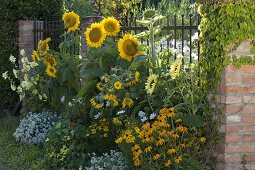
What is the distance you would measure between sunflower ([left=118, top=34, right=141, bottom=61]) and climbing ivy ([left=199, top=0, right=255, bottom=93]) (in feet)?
3.36

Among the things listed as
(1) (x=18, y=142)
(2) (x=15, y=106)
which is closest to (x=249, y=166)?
(1) (x=18, y=142)

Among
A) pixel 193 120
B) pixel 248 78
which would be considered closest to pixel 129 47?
pixel 193 120

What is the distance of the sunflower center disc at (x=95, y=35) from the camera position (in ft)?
20.1

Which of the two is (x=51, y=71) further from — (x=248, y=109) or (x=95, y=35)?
(x=248, y=109)

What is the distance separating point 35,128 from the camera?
721cm

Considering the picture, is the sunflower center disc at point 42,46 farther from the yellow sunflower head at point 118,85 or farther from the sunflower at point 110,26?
the yellow sunflower head at point 118,85

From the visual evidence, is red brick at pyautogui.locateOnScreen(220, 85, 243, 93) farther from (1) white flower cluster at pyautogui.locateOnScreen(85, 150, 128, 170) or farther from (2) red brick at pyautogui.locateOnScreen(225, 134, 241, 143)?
(1) white flower cluster at pyautogui.locateOnScreen(85, 150, 128, 170)

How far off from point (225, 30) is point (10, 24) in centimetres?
517

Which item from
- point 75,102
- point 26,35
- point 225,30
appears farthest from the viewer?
point 26,35

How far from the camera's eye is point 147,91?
5.14 m

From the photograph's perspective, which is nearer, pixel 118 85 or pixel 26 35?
pixel 118 85

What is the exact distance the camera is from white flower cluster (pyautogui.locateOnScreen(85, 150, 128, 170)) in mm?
5258

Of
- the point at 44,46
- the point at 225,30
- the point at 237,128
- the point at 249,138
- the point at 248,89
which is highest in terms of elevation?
the point at 225,30

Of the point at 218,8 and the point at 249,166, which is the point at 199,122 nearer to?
the point at 249,166
